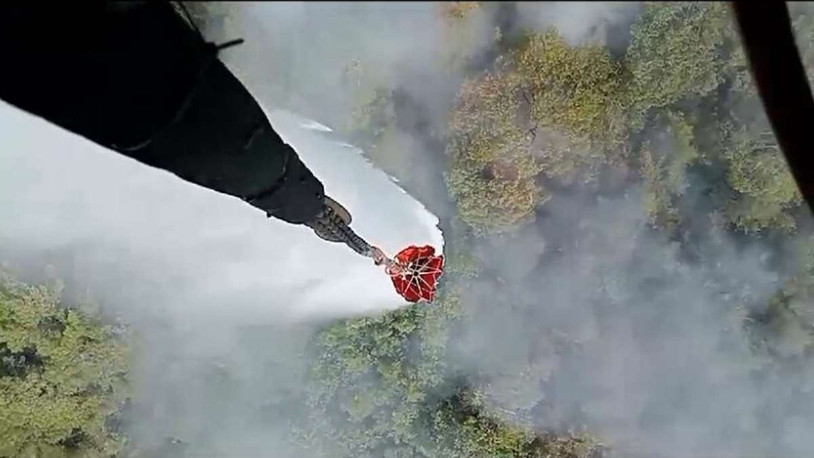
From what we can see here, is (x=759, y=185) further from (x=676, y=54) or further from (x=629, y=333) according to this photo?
(x=629, y=333)

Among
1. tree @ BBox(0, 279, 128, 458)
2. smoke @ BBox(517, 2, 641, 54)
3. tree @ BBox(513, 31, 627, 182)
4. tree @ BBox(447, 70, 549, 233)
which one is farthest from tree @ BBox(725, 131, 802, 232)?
tree @ BBox(0, 279, 128, 458)

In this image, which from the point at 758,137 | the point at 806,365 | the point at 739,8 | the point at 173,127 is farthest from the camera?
the point at 806,365

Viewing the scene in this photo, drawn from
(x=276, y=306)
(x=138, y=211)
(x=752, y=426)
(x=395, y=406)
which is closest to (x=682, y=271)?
(x=752, y=426)

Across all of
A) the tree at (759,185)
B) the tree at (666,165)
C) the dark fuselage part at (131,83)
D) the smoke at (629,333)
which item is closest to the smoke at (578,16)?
the dark fuselage part at (131,83)

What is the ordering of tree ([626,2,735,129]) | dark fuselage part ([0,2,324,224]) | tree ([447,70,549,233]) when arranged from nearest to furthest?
1. dark fuselage part ([0,2,324,224])
2. tree ([626,2,735,129])
3. tree ([447,70,549,233])

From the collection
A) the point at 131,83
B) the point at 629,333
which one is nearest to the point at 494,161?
the point at 629,333

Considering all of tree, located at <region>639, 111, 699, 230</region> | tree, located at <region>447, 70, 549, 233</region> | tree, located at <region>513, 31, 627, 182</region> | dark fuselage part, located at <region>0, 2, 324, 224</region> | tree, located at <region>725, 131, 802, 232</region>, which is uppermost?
tree, located at <region>725, 131, 802, 232</region>

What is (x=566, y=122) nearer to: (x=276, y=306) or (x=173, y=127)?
(x=276, y=306)

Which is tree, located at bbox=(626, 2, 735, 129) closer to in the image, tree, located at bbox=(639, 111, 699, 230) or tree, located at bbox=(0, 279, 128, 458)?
tree, located at bbox=(639, 111, 699, 230)
